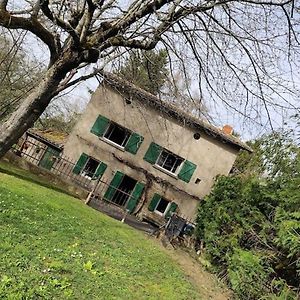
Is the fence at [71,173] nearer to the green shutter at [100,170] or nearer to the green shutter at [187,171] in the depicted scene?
the green shutter at [100,170]

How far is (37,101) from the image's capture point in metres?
6.07

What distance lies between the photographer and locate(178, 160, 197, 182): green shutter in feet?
74.1

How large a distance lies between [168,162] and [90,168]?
15.4 feet

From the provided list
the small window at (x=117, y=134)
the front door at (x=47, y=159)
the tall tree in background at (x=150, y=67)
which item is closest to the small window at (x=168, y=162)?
the small window at (x=117, y=134)

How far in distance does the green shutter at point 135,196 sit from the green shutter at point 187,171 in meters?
2.39

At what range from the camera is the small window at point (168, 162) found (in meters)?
23.1

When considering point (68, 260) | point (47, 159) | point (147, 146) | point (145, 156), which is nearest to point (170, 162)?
point (145, 156)

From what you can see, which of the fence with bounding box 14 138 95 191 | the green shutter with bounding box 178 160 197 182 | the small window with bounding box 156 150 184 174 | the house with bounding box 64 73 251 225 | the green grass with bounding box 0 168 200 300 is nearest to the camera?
the green grass with bounding box 0 168 200 300

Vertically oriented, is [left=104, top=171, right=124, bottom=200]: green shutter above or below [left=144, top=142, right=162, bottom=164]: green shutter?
below

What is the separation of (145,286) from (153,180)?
14.9 m

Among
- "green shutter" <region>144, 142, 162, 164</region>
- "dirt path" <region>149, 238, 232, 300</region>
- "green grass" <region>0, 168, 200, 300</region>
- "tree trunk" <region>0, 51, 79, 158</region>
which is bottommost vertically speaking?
"green grass" <region>0, 168, 200, 300</region>

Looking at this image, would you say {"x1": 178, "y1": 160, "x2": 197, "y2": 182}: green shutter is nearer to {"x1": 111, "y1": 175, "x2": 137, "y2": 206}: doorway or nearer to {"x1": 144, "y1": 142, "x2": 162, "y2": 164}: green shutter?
{"x1": 144, "y1": 142, "x2": 162, "y2": 164}: green shutter

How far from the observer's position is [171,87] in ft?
24.5

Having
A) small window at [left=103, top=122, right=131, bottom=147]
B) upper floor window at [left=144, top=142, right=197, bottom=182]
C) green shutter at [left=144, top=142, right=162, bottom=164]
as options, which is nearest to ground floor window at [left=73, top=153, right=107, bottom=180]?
small window at [left=103, top=122, right=131, bottom=147]
